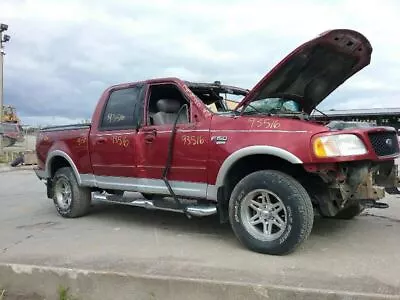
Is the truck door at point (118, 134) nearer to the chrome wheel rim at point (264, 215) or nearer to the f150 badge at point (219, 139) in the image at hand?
the f150 badge at point (219, 139)

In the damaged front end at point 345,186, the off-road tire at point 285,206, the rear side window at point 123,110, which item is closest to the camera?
the off-road tire at point 285,206

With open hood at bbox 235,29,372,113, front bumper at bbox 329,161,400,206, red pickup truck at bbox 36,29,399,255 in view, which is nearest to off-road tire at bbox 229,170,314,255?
red pickup truck at bbox 36,29,399,255

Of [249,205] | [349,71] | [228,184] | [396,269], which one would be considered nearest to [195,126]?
[228,184]

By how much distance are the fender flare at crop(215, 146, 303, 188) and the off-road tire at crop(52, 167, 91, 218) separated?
273 centimetres

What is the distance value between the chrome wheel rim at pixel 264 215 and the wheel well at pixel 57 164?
3.57m

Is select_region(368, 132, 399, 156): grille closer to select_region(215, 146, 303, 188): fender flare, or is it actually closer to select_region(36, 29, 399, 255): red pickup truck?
select_region(36, 29, 399, 255): red pickup truck

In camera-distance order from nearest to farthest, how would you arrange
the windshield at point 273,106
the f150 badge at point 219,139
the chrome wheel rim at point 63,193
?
1. the f150 badge at point 219,139
2. the windshield at point 273,106
3. the chrome wheel rim at point 63,193

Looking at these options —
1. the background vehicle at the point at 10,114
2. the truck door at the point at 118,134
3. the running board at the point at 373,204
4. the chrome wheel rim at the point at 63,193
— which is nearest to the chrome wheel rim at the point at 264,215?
the running board at the point at 373,204

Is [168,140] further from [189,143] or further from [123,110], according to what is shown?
[123,110]

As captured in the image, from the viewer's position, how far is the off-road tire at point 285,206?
489 centimetres

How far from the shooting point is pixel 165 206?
611cm

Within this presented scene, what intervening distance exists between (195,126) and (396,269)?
2569mm

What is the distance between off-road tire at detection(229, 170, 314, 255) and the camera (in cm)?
A: 489

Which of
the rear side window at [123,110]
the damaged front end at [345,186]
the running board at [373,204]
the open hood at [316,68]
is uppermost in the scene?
the open hood at [316,68]
